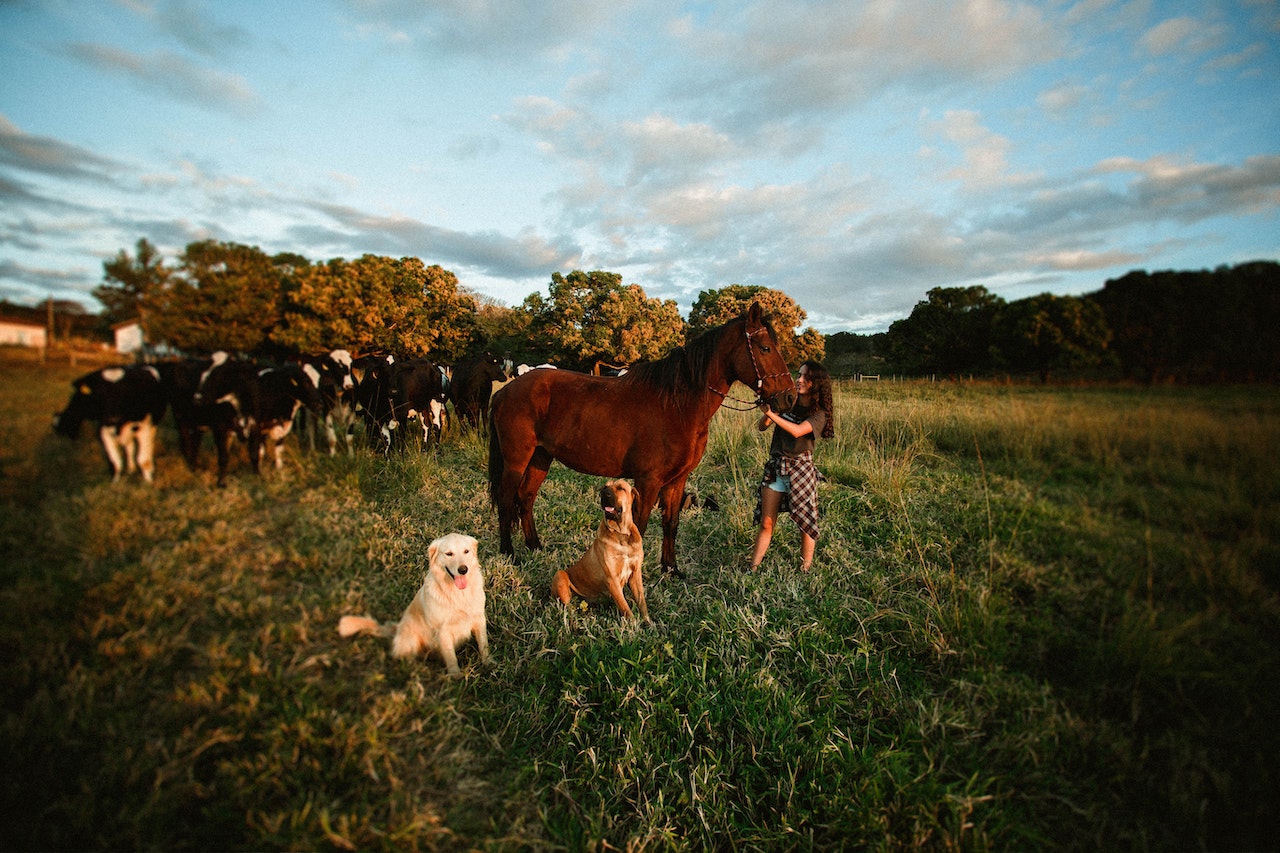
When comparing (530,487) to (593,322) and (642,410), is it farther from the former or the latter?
(593,322)

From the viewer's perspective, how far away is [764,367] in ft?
13.9

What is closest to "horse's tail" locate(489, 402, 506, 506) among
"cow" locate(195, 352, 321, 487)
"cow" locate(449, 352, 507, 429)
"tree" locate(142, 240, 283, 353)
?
"cow" locate(195, 352, 321, 487)

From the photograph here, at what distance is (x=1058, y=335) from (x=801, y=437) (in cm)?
301

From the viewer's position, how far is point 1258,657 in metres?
1.18

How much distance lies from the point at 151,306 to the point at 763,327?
3919 millimetres

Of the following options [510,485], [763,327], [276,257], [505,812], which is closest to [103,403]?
[276,257]

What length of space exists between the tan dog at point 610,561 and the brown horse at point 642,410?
31cm

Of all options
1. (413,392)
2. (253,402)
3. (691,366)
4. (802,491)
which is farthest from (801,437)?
(413,392)

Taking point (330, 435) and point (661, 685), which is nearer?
point (330, 435)

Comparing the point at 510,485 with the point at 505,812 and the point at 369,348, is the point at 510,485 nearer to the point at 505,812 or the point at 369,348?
the point at 369,348

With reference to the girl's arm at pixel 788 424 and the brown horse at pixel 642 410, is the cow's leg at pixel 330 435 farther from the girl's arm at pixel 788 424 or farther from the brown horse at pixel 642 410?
the girl's arm at pixel 788 424

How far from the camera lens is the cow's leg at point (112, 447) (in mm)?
1256

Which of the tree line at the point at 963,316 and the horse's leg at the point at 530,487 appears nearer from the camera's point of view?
the tree line at the point at 963,316

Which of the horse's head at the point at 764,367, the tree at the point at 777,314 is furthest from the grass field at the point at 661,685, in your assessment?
the tree at the point at 777,314
